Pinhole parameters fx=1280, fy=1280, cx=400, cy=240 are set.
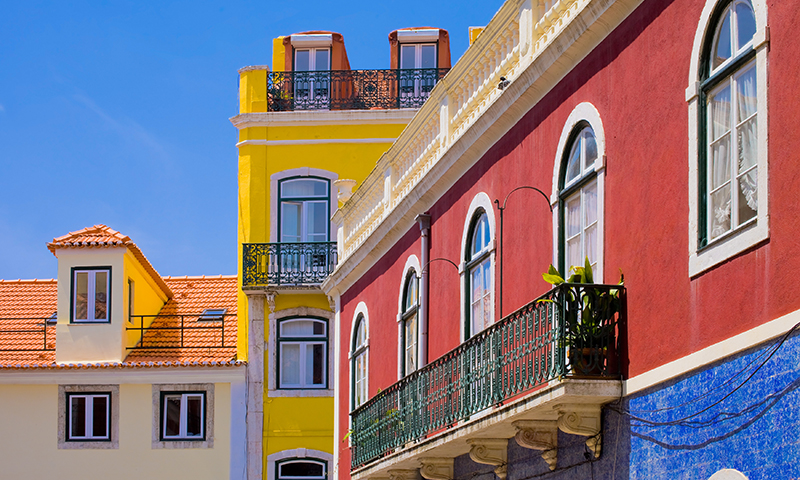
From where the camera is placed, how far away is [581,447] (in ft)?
34.6

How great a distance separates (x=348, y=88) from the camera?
2681 cm

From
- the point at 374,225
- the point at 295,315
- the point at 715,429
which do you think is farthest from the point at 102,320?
the point at 715,429

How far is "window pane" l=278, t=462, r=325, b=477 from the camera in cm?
2592

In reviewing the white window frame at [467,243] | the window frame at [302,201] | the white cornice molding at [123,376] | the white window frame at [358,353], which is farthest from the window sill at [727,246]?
the white cornice molding at [123,376]

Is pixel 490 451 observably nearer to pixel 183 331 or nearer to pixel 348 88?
pixel 348 88

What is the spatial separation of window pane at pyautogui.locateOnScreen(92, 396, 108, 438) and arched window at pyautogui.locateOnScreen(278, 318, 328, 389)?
3761mm

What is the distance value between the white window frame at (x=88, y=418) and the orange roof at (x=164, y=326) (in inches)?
22.0

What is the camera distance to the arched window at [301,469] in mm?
25891

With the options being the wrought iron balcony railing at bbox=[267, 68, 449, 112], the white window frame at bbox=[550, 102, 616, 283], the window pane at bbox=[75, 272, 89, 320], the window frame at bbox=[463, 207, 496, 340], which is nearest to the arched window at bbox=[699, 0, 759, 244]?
the white window frame at bbox=[550, 102, 616, 283]

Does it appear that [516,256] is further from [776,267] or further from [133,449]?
[133,449]

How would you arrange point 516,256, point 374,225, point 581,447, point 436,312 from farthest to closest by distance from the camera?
point 374,225
point 436,312
point 516,256
point 581,447

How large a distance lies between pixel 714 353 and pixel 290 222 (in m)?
18.7

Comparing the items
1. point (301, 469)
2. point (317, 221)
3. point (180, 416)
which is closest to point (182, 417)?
point (180, 416)

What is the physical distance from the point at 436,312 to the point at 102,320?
13.6 metres
